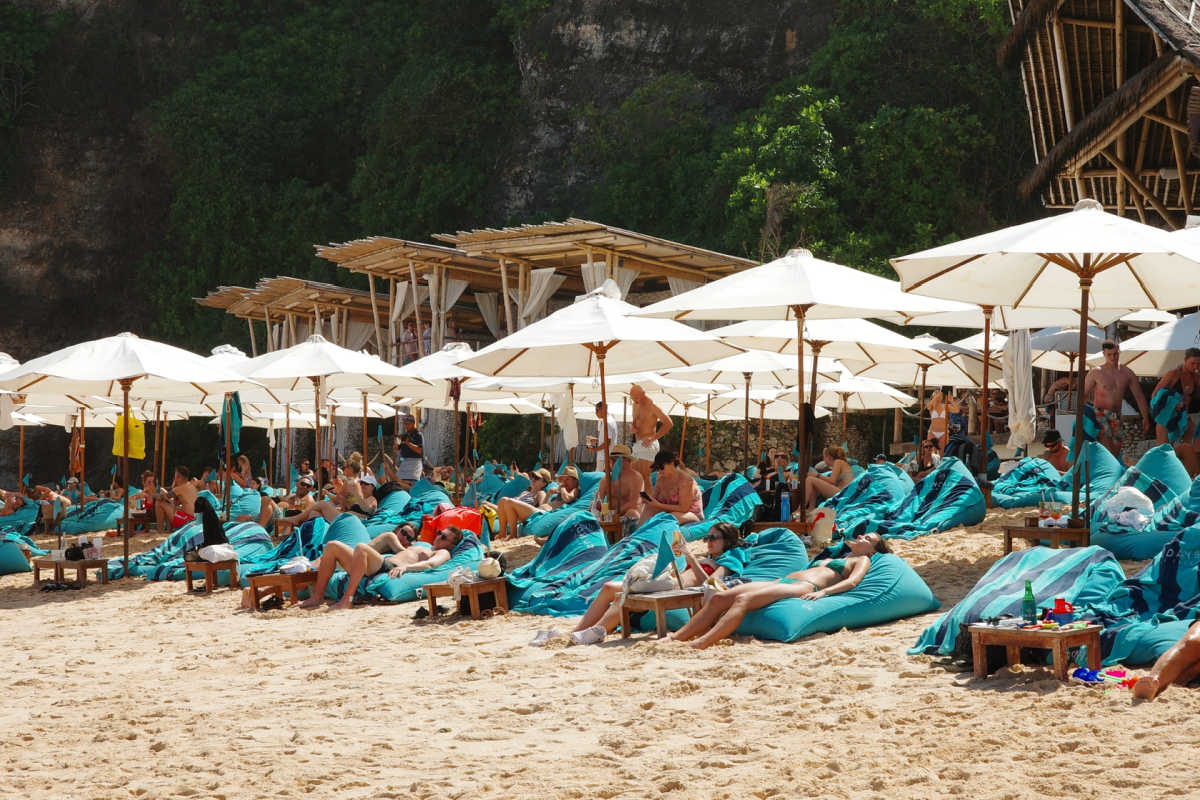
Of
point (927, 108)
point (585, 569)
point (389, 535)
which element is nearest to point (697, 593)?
point (585, 569)

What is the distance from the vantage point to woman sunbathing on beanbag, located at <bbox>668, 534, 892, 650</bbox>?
21.1ft

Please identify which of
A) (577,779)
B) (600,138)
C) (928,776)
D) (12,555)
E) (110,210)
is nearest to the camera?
(928,776)

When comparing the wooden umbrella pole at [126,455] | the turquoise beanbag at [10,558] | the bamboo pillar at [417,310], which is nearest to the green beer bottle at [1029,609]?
the wooden umbrella pole at [126,455]

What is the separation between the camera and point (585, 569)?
8125mm

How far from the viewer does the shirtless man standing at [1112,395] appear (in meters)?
10.9

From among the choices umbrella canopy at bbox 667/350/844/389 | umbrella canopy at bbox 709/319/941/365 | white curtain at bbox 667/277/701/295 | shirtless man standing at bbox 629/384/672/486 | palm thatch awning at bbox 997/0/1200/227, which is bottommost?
shirtless man standing at bbox 629/384/672/486

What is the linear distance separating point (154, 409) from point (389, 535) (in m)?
11.7

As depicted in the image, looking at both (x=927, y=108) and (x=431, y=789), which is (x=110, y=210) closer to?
(x=927, y=108)

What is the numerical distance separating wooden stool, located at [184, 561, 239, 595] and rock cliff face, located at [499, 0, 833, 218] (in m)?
19.7

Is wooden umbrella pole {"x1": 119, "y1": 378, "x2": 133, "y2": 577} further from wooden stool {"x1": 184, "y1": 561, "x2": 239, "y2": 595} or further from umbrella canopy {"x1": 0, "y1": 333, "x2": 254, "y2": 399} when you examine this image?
wooden stool {"x1": 184, "y1": 561, "x2": 239, "y2": 595}

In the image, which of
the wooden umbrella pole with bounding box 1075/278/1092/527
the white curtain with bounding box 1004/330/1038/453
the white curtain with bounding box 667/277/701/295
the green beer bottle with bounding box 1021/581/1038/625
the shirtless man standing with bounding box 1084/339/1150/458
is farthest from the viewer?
the white curtain with bounding box 667/277/701/295

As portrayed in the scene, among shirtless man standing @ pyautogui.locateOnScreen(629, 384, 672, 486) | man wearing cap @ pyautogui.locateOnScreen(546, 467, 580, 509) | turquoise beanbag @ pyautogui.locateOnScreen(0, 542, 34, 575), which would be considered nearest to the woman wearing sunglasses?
shirtless man standing @ pyautogui.locateOnScreen(629, 384, 672, 486)

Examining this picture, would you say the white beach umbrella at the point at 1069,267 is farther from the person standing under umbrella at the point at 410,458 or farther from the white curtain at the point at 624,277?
the white curtain at the point at 624,277

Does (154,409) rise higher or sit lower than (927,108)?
lower
